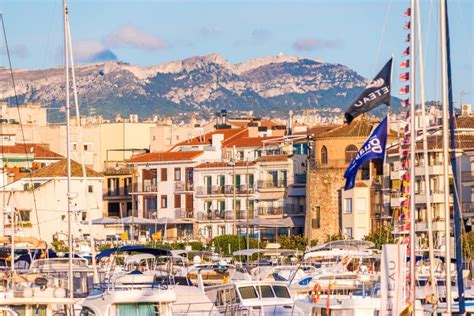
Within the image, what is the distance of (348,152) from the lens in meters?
93.9

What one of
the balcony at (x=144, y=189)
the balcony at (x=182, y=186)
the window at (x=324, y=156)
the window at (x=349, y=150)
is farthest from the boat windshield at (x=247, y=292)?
the balcony at (x=144, y=189)

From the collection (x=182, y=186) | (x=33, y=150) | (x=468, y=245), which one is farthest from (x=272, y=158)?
(x=468, y=245)

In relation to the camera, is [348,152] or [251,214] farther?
[251,214]

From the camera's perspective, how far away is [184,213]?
106m

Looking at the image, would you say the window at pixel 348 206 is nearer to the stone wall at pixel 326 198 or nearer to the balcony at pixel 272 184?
the stone wall at pixel 326 198

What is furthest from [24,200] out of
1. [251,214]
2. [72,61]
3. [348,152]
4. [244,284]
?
[244,284]

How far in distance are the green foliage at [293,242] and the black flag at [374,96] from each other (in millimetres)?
45735

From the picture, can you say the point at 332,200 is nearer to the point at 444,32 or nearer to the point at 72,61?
the point at 72,61

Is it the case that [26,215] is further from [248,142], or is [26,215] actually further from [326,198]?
[326,198]

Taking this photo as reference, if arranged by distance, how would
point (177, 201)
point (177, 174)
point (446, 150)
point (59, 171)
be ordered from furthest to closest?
point (177, 174) → point (177, 201) → point (59, 171) → point (446, 150)

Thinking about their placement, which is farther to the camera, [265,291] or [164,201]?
[164,201]

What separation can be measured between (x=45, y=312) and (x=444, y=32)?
1164cm

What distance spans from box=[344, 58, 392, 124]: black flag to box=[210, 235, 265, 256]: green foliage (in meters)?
47.3

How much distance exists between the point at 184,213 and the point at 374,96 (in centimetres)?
6610
